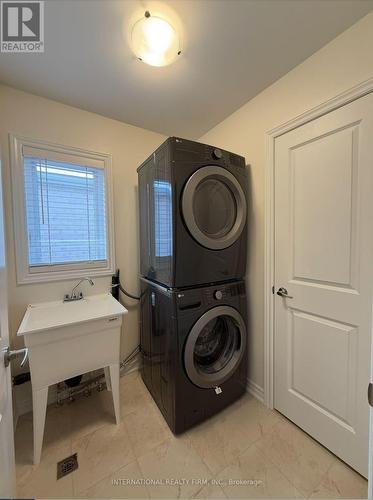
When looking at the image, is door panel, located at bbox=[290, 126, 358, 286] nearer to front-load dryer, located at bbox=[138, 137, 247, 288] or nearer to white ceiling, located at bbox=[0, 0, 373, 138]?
front-load dryer, located at bbox=[138, 137, 247, 288]

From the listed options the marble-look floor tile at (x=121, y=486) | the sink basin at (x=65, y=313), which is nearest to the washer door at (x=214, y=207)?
the sink basin at (x=65, y=313)

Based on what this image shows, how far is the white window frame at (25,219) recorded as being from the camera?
57.6 inches

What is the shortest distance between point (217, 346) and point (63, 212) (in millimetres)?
1643

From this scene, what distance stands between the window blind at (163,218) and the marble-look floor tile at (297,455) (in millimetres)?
1364

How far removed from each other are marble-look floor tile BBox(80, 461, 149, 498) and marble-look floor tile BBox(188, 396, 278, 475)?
36 cm

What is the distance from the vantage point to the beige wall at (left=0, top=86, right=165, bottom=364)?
146 cm

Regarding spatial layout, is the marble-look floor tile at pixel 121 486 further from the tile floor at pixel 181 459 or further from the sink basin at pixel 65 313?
the sink basin at pixel 65 313

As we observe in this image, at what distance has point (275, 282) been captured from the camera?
1513mm

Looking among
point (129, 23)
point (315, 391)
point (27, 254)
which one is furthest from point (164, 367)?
point (129, 23)

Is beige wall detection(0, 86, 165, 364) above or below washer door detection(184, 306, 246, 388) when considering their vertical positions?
above

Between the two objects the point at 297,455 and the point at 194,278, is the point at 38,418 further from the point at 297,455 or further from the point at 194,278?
the point at 297,455

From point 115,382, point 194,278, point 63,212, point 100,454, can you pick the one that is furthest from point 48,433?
point 63,212

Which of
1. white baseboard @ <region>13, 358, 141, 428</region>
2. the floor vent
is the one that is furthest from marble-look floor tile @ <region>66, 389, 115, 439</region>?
white baseboard @ <region>13, 358, 141, 428</region>

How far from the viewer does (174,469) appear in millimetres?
1154
